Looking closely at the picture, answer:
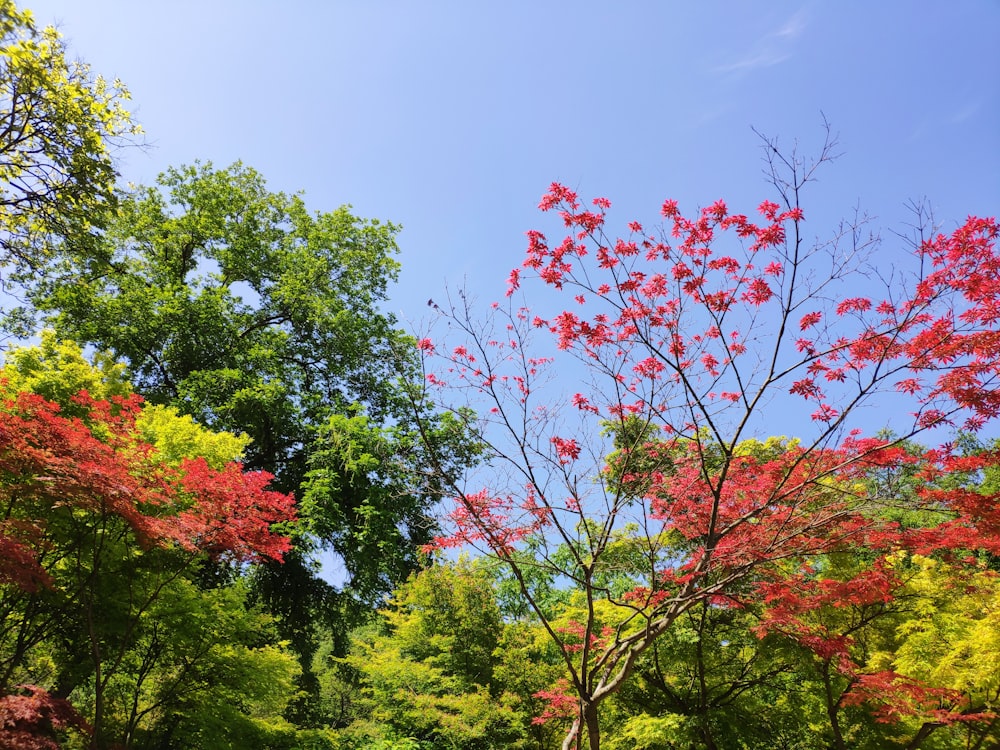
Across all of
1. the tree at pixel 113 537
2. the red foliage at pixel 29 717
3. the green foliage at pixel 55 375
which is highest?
the green foliage at pixel 55 375

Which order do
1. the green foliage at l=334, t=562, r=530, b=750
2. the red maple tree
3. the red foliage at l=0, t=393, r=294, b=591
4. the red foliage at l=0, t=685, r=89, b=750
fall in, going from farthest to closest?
the green foliage at l=334, t=562, r=530, b=750 → the red foliage at l=0, t=393, r=294, b=591 → the red maple tree → the red foliage at l=0, t=685, r=89, b=750

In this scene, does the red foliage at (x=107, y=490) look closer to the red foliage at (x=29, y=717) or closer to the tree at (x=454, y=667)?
the red foliage at (x=29, y=717)

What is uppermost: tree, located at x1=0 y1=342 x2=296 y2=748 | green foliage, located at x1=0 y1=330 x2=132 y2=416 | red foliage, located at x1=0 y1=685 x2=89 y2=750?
green foliage, located at x1=0 y1=330 x2=132 y2=416

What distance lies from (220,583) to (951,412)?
39.5 feet

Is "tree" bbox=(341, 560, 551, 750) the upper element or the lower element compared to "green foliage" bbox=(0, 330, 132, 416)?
lower

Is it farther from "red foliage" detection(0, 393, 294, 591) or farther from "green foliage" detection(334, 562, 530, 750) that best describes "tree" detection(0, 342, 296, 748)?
"green foliage" detection(334, 562, 530, 750)

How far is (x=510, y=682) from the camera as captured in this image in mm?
9844

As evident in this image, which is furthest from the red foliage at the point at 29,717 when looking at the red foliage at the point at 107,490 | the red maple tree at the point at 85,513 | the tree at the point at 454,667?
the tree at the point at 454,667

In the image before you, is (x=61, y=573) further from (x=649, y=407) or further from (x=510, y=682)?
(x=649, y=407)

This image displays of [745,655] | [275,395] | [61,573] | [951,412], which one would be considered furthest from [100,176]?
[745,655]

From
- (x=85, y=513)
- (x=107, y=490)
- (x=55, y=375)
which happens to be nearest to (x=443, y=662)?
(x=85, y=513)

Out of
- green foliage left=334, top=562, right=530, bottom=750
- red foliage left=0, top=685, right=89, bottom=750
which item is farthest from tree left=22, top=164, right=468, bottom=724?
red foliage left=0, top=685, right=89, bottom=750

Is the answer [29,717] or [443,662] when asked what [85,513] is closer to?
[29,717]

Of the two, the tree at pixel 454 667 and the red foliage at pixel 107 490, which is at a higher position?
the red foliage at pixel 107 490
